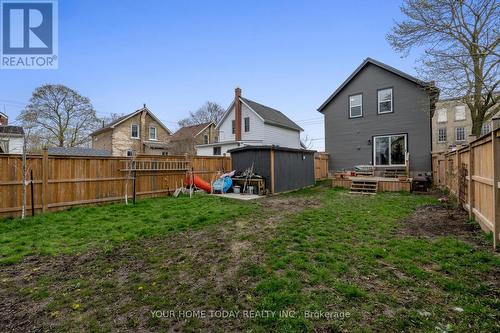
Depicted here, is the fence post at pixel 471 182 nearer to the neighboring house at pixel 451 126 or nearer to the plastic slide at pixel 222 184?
the plastic slide at pixel 222 184

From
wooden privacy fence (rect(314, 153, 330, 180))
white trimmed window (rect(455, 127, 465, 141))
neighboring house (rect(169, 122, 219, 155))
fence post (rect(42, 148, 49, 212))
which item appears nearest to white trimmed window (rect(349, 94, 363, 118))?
wooden privacy fence (rect(314, 153, 330, 180))

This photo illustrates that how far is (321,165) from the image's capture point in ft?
52.5

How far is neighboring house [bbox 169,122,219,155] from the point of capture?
2730cm

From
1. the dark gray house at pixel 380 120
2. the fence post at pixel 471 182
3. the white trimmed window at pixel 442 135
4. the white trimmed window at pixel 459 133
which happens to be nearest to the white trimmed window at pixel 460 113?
the white trimmed window at pixel 459 133

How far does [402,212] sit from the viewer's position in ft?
22.4

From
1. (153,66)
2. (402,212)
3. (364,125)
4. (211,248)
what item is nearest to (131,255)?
(211,248)

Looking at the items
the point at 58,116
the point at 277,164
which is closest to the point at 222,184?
the point at 277,164

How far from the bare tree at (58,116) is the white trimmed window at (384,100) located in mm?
27922

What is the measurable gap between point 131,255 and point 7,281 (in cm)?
146

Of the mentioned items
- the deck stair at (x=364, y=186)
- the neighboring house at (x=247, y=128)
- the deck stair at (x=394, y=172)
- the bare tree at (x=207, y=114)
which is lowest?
the deck stair at (x=364, y=186)

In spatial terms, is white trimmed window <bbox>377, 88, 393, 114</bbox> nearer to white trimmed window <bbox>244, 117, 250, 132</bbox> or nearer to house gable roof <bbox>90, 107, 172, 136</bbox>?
white trimmed window <bbox>244, 117, 250, 132</bbox>

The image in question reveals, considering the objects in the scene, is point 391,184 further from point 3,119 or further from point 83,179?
point 3,119

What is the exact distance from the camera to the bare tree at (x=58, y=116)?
77.5ft

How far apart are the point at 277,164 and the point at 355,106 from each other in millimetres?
7564
